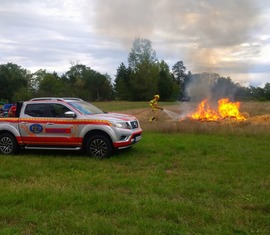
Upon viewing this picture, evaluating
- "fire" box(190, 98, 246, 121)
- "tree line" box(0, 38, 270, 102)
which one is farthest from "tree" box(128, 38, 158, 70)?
"fire" box(190, 98, 246, 121)

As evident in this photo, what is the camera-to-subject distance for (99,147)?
33.8ft

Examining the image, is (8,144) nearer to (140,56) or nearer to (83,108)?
(83,108)

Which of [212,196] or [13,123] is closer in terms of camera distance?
[212,196]

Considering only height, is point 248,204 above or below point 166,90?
below

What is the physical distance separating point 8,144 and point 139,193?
20.1 ft

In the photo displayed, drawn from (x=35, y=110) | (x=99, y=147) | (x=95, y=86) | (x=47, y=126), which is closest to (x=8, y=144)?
(x=35, y=110)

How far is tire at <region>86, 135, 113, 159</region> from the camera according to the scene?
10.2 m

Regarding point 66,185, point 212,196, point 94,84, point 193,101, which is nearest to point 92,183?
point 66,185

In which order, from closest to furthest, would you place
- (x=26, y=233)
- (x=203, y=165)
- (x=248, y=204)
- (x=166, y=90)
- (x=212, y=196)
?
(x=26, y=233) < (x=248, y=204) < (x=212, y=196) < (x=203, y=165) < (x=166, y=90)

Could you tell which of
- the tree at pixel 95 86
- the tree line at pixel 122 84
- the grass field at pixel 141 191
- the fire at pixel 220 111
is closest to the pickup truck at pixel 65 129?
the grass field at pixel 141 191

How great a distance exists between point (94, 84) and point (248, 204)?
279 feet

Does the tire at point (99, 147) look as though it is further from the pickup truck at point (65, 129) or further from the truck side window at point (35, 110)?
the truck side window at point (35, 110)

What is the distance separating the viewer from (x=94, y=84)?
89438 mm

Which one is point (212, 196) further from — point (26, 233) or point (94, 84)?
point (94, 84)
